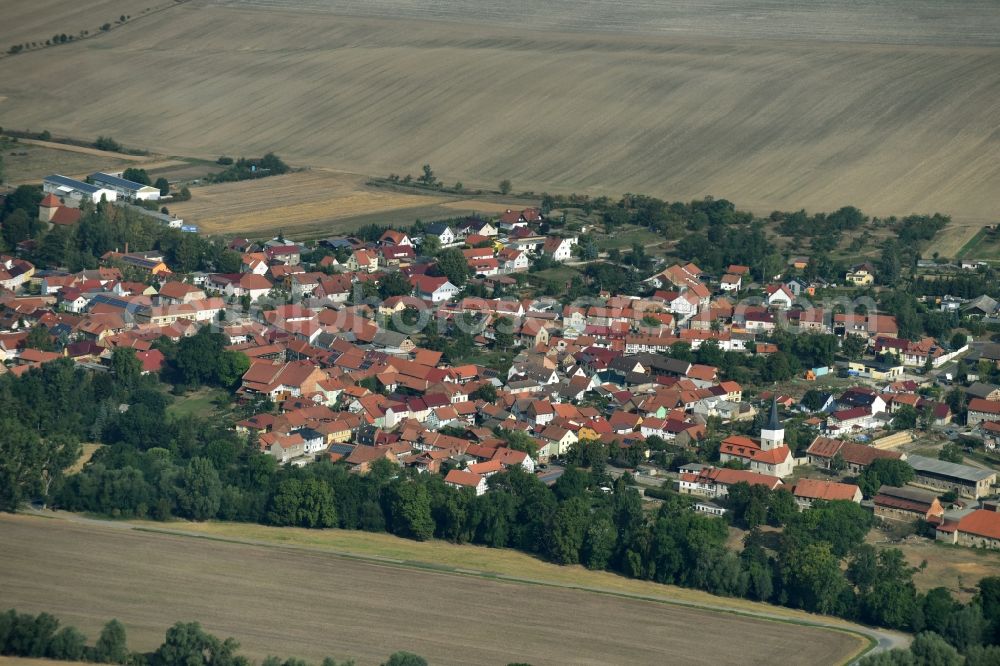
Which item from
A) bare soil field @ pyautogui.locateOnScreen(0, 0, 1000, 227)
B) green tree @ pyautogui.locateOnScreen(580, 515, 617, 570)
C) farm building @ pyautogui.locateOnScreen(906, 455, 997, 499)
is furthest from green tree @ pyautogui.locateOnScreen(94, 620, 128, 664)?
bare soil field @ pyautogui.locateOnScreen(0, 0, 1000, 227)

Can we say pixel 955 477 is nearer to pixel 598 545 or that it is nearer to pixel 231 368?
pixel 598 545

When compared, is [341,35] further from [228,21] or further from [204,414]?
[204,414]

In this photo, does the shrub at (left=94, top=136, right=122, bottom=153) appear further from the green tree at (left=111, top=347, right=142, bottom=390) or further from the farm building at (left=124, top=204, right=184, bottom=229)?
the green tree at (left=111, top=347, right=142, bottom=390)

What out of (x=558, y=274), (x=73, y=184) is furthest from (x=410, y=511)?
(x=73, y=184)

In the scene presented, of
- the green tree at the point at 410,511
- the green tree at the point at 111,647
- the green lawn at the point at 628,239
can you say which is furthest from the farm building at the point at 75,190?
the green tree at the point at 111,647

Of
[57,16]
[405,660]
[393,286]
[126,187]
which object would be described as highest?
[57,16]

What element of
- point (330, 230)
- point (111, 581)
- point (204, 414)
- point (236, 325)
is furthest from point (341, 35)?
point (111, 581)
